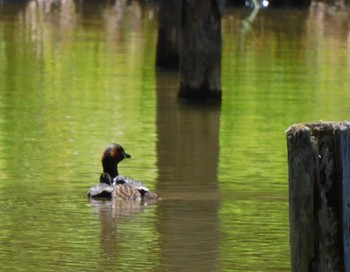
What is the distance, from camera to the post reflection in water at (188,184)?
381 inches

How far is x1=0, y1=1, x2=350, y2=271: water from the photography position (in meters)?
9.77

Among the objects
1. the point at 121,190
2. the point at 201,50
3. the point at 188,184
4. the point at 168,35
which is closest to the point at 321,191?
the point at 121,190

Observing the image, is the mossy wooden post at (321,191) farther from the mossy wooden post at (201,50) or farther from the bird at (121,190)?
the mossy wooden post at (201,50)

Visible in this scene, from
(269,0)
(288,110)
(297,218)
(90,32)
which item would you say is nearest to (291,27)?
(90,32)

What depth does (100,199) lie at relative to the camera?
11.6 meters

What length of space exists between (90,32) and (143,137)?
1593 cm

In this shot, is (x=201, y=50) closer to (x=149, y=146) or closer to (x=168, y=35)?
(x=149, y=146)

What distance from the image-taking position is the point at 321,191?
22.1 ft

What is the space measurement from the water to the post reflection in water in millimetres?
16

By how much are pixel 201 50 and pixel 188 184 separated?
6.18 meters

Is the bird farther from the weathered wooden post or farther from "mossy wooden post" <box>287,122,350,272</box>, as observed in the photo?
the weathered wooden post

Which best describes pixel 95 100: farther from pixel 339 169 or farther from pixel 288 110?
pixel 339 169

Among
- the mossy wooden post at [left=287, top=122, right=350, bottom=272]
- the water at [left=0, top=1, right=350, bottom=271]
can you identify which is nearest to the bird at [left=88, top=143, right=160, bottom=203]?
the water at [left=0, top=1, right=350, bottom=271]

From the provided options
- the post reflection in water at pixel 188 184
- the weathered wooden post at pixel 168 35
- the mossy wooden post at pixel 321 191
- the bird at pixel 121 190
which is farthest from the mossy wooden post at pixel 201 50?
the mossy wooden post at pixel 321 191
